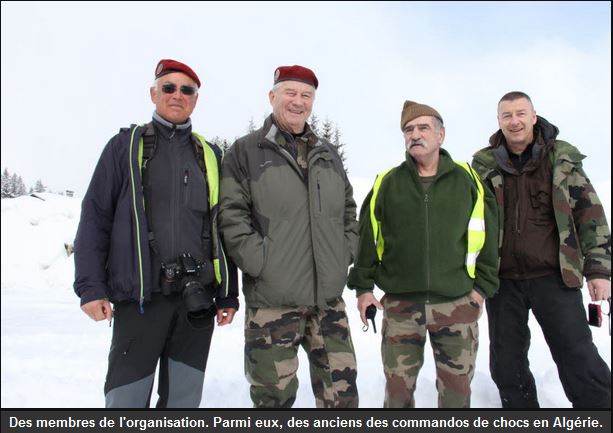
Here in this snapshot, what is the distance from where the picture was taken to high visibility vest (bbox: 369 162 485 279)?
3.33m

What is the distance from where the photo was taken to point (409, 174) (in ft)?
11.4

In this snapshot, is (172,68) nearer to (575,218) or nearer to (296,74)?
(296,74)

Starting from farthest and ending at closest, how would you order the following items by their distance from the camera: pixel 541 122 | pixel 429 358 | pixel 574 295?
pixel 429 358 → pixel 541 122 → pixel 574 295

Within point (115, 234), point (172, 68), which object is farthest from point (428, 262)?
point (172, 68)

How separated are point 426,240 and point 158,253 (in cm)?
195

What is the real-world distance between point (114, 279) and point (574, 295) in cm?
360

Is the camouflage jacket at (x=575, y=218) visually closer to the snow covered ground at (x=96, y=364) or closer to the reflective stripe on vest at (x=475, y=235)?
the reflective stripe on vest at (x=475, y=235)

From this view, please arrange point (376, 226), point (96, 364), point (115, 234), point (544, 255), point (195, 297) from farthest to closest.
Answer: point (96, 364), point (544, 255), point (376, 226), point (115, 234), point (195, 297)

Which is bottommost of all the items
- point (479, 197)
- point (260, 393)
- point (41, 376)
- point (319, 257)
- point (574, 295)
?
point (41, 376)

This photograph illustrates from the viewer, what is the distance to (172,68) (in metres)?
3.24

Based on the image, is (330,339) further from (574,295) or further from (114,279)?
(574,295)

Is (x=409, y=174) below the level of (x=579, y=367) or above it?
above

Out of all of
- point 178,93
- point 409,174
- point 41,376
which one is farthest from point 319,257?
point 41,376
